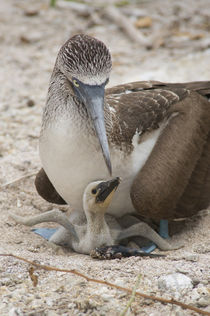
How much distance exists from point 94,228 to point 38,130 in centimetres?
259

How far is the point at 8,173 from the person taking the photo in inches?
240

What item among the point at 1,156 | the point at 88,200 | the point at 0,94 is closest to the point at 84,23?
the point at 0,94

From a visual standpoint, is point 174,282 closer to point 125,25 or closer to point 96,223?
point 96,223

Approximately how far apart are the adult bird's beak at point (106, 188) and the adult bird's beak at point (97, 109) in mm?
252

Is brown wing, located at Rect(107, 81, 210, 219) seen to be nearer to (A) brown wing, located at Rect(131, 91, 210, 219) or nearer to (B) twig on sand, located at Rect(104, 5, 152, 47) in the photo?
(A) brown wing, located at Rect(131, 91, 210, 219)

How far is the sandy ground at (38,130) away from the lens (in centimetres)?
373

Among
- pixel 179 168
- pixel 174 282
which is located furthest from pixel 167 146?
pixel 174 282

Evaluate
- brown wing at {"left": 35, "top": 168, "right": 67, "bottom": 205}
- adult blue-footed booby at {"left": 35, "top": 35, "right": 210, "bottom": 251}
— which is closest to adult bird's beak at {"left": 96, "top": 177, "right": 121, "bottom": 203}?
adult blue-footed booby at {"left": 35, "top": 35, "right": 210, "bottom": 251}

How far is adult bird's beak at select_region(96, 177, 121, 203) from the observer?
4.52 metres

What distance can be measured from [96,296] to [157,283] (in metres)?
0.43

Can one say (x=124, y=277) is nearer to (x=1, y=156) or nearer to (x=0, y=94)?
(x=1, y=156)

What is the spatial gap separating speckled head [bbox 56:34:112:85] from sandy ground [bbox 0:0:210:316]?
1.36m

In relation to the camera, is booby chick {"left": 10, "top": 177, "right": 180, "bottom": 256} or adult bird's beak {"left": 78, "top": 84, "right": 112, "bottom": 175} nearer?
adult bird's beak {"left": 78, "top": 84, "right": 112, "bottom": 175}

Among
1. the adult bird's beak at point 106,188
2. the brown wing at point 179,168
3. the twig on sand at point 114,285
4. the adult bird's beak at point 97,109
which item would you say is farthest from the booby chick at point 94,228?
the twig on sand at point 114,285
